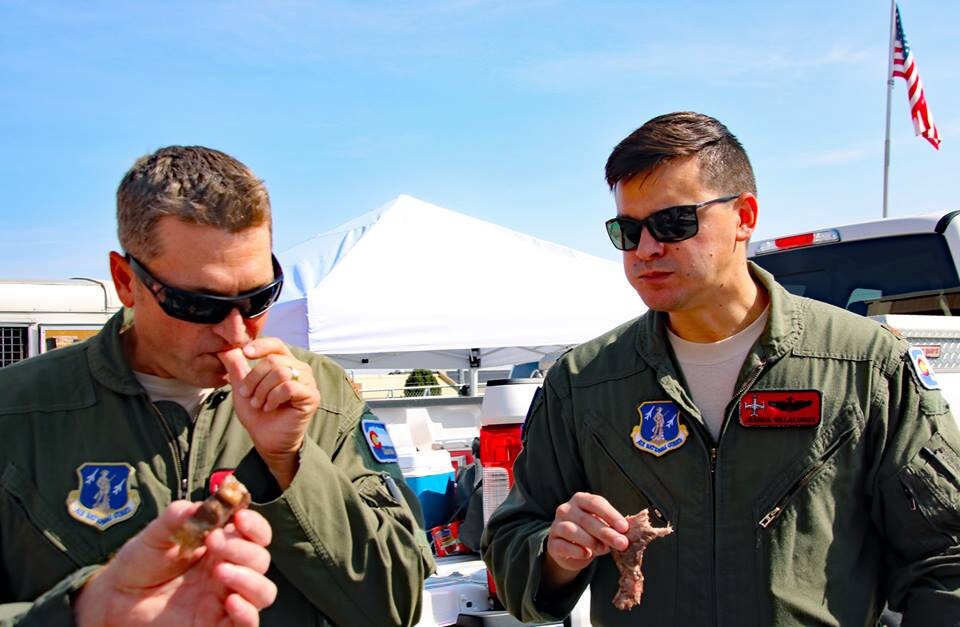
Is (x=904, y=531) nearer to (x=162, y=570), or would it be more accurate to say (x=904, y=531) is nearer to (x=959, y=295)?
(x=162, y=570)

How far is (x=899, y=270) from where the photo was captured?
5.09 metres

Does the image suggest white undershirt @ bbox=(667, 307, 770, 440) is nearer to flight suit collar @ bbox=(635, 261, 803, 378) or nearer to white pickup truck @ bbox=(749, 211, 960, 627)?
flight suit collar @ bbox=(635, 261, 803, 378)

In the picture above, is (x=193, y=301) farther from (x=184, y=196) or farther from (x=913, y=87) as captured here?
(x=913, y=87)

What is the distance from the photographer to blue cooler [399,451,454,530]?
5023mm

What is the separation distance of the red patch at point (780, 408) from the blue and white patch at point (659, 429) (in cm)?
18

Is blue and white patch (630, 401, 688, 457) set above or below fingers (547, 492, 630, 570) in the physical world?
above

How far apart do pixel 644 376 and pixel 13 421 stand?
5.60ft

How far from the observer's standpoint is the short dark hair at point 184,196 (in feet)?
6.68

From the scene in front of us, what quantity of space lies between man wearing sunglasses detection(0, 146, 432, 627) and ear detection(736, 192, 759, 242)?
4.51 feet

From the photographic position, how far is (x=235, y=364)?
2020 millimetres

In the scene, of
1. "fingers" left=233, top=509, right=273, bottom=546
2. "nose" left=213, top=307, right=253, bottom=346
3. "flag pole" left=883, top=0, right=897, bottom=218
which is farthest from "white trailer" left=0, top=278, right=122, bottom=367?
"flag pole" left=883, top=0, right=897, bottom=218

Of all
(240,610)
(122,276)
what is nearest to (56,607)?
(240,610)

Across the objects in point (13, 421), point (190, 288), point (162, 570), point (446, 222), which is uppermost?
point (446, 222)

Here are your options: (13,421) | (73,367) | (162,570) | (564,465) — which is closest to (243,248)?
(73,367)
